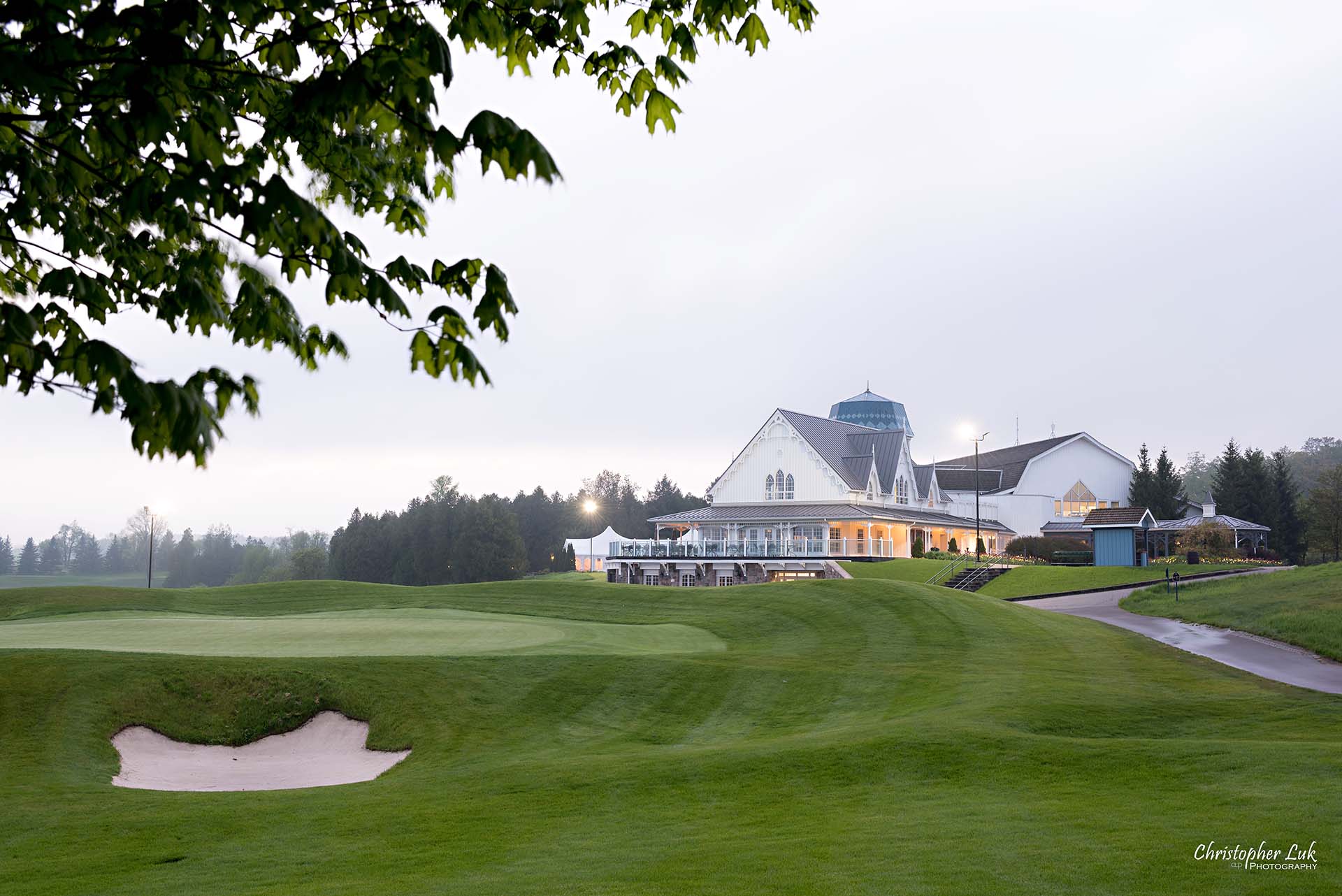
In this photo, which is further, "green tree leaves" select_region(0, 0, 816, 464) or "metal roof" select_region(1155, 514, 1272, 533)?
"metal roof" select_region(1155, 514, 1272, 533)

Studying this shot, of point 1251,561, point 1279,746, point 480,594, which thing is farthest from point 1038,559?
point 1279,746

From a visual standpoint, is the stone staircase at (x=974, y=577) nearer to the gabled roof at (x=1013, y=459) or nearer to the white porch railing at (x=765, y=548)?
the white porch railing at (x=765, y=548)

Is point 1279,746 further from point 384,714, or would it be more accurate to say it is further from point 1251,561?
point 1251,561

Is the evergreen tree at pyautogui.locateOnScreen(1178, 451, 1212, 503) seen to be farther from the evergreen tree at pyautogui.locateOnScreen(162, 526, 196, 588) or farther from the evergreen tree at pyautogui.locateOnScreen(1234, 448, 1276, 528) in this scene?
the evergreen tree at pyautogui.locateOnScreen(162, 526, 196, 588)

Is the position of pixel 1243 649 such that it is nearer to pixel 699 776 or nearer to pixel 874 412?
pixel 699 776

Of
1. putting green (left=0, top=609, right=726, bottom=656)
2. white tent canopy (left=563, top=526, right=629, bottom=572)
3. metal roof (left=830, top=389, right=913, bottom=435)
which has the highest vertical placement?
metal roof (left=830, top=389, right=913, bottom=435)

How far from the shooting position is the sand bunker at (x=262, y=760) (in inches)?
537

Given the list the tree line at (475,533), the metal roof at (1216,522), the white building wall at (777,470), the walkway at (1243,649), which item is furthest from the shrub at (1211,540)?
the tree line at (475,533)

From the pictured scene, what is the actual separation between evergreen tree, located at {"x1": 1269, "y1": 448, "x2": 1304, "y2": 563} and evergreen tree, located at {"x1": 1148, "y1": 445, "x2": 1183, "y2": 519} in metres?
6.40

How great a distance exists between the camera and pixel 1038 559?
60.1 metres

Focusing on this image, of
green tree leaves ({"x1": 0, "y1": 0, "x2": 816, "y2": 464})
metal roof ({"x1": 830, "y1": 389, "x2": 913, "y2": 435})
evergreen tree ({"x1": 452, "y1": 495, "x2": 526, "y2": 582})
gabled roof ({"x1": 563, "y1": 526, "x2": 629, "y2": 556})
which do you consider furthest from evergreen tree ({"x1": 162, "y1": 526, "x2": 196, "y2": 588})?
green tree leaves ({"x1": 0, "y1": 0, "x2": 816, "y2": 464})

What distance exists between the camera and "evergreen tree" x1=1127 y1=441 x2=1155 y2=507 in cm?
7581

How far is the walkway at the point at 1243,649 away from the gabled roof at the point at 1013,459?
142 ft

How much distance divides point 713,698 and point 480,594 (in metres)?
22.4
